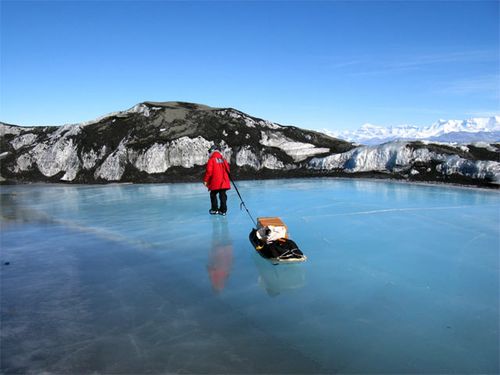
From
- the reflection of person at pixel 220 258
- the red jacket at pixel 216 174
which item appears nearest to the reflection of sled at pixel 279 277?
the reflection of person at pixel 220 258

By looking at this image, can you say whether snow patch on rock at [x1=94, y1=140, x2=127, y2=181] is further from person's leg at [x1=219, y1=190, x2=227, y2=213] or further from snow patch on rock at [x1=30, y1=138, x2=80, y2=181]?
person's leg at [x1=219, y1=190, x2=227, y2=213]

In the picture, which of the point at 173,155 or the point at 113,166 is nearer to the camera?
the point at 113,166

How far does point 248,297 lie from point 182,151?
19435 millimetres

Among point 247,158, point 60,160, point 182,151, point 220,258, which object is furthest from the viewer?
point 60,160

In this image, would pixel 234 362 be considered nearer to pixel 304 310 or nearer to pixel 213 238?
pixel 304 310

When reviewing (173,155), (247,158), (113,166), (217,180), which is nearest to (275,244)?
(217,180)

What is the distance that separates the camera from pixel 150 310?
4.98m

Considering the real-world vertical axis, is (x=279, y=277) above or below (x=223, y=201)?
below

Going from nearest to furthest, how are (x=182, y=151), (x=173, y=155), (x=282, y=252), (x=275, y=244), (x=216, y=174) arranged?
(x=282, y=252) → (x=275, y=244) → (x=216, y=174) → (x=173, y=155) → (x=182, y=151)

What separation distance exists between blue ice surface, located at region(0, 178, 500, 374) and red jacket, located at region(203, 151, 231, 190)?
1296 mm

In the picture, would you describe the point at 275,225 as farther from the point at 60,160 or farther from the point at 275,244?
the point at 60,160

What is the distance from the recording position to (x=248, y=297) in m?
5.33

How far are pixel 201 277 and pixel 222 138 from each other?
19342 mm

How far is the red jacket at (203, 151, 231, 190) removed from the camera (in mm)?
11812
